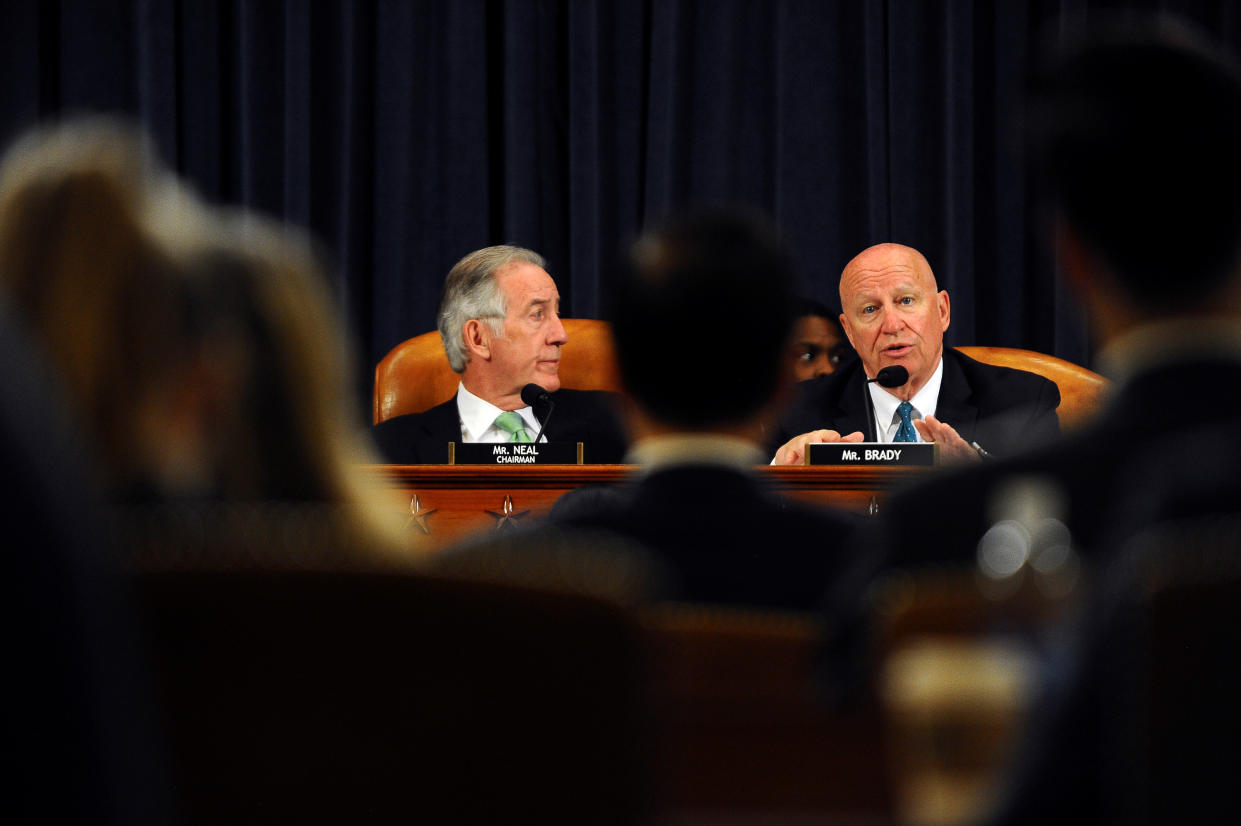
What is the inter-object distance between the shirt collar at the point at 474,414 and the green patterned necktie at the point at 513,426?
0.02 metres

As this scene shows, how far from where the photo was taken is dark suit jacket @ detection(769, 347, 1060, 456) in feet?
11.1

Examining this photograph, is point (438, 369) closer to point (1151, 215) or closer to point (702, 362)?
point (702, 362)

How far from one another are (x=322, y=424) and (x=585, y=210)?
4.23 meters

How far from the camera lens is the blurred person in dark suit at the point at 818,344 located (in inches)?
158

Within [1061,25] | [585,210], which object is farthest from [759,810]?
[1061,25]

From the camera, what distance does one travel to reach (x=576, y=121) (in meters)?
4.90

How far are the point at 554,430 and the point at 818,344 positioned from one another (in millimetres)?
951

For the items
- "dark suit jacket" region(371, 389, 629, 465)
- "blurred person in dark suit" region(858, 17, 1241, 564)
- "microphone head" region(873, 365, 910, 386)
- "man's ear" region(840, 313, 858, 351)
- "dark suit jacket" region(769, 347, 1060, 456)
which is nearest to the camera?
"blurred person in dark suit" region(858, 17, 1241, 564)

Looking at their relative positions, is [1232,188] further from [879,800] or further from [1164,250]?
[879,800]

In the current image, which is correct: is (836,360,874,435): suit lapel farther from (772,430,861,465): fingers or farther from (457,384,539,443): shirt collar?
(457,384,539,443): shirt collar

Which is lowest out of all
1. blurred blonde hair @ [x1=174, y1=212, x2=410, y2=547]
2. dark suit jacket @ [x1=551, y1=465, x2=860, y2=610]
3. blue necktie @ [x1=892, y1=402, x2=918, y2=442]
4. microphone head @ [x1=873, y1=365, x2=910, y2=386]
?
dark suit jacket @ [x1=551, y1=465, x2=860, y2=610]

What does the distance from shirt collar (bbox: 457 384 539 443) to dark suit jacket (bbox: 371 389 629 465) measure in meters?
0.03

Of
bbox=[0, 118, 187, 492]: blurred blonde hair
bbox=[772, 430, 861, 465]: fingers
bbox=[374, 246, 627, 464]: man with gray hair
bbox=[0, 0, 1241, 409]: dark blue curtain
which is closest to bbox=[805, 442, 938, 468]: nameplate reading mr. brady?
bbox=[772, 430, 861, 465]: fingers

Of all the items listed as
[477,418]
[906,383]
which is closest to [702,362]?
[906,383]
